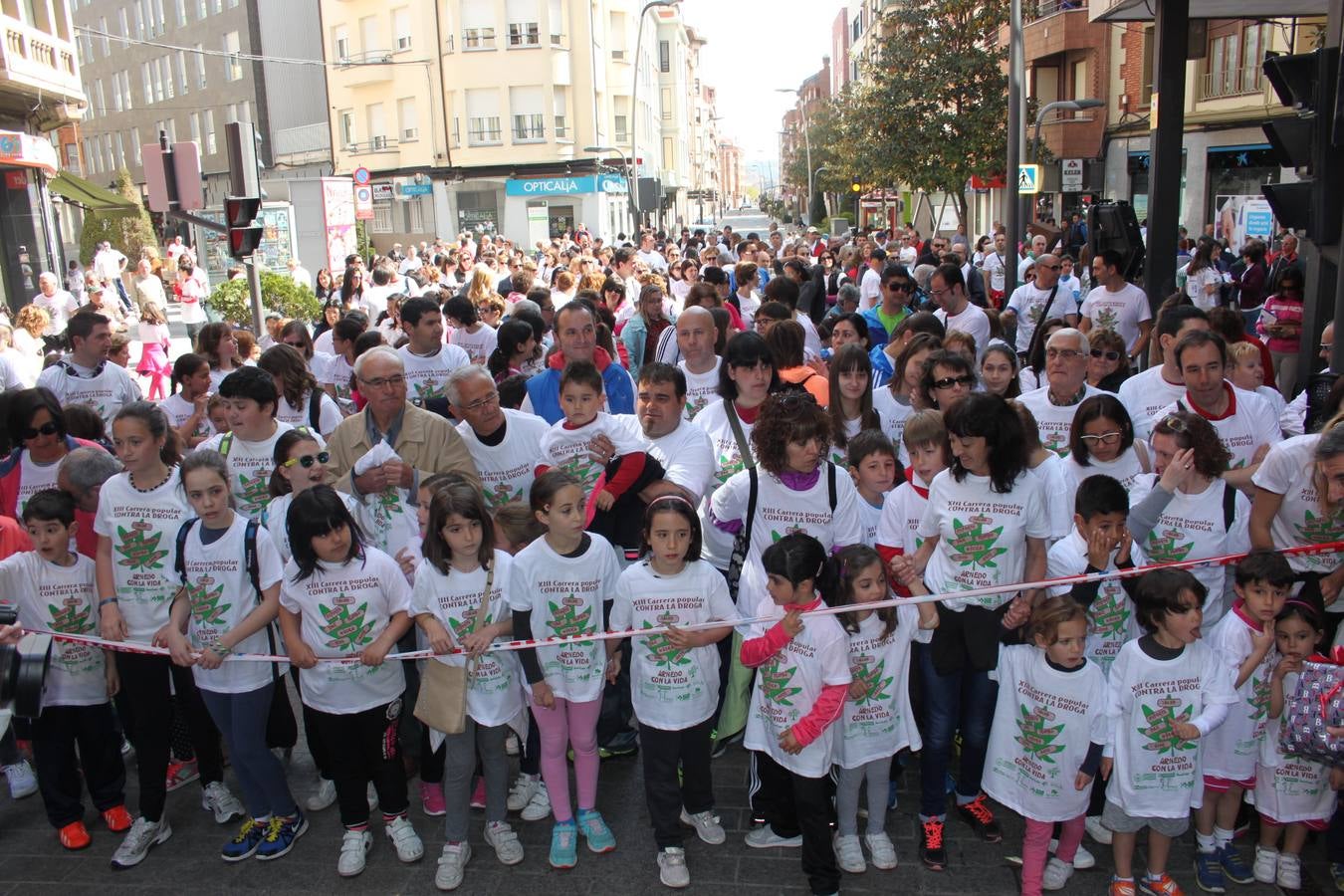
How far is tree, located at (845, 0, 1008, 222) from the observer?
26906 mm

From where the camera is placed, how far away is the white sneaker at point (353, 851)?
4.32 meters

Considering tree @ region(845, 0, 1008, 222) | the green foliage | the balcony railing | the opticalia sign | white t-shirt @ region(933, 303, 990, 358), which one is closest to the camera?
white t-shirt @ region(933, 303, 990, 358)

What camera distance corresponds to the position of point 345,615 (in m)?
4.31

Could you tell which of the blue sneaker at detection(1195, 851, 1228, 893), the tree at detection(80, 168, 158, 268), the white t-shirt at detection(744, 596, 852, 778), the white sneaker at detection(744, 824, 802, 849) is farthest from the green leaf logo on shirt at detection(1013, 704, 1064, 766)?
the tree at detection(80, 168, 158, 268)

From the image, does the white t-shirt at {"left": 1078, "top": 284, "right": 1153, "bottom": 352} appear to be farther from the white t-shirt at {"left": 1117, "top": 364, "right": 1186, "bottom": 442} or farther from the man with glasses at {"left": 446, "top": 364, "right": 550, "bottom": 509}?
the man with glasses at {"left": 446, "top": 364, "right": 550, "bottom": 509}

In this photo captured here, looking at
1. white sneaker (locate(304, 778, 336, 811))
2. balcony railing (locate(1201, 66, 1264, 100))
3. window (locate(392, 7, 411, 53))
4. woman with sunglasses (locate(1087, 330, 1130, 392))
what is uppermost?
window (locate(392, 7, 411, 53))

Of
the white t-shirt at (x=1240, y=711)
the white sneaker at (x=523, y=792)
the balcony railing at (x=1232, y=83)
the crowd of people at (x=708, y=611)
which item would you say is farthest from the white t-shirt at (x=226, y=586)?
the balcony railing at (x=1232, y=83)

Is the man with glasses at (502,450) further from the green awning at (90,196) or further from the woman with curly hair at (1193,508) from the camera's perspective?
the green awning at (90,196)

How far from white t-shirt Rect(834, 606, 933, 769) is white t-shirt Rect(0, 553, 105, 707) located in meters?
3.25

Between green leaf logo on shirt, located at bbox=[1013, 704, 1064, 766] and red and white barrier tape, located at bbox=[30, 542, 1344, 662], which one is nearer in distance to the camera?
green leaf logo on shirt, located at bbox=[1013, 704, 1064, 766]

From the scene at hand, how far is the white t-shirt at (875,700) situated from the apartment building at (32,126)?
19.1 metres

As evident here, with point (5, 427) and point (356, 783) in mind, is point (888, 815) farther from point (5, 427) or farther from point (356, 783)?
point (5, 427)

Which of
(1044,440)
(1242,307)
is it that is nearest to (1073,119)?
(1242,307)

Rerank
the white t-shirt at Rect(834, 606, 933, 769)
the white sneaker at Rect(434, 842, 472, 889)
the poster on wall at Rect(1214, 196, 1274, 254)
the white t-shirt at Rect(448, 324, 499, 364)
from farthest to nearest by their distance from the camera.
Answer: the poster on wall at Rect(1214, 196, 1274, 254) < the white t-shirt at Rect(448, 324, 499, 364) < the white sneaker at Rect(434, 842, 472, 889) < the white t-shirt at Rect(834, 606, 933, 769)
